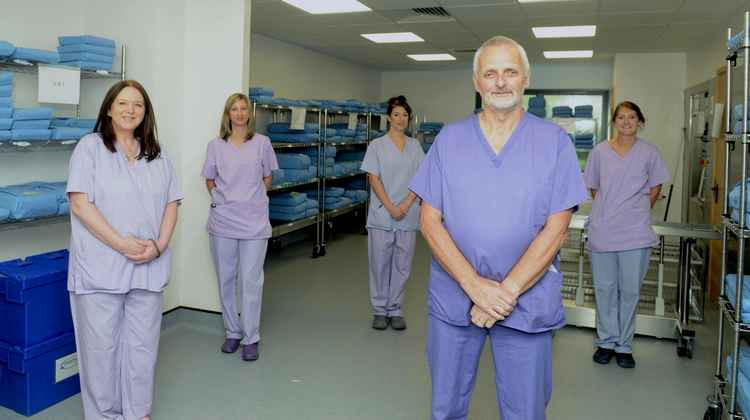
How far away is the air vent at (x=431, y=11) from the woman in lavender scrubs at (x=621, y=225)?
2523mm

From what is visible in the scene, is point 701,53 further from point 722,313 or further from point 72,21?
point 72,21

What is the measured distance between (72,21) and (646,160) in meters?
3.71

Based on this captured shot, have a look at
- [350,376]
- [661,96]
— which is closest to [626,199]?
[350,376]

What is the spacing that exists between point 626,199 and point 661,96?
5519mm

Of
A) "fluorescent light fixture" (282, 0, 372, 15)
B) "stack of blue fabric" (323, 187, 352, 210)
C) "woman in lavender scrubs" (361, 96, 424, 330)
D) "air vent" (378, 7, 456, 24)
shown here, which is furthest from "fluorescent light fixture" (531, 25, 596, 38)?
"woman in lavender scrubs" (361, 96, 424, 330)

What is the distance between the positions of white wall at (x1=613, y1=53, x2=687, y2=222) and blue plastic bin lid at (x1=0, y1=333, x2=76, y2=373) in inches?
300

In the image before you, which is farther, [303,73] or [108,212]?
[303,73]

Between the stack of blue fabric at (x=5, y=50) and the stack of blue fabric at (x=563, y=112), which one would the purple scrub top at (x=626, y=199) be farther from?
the stack of blue fabric at (x=563, y=112)

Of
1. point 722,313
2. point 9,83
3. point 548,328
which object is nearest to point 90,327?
point 9,83

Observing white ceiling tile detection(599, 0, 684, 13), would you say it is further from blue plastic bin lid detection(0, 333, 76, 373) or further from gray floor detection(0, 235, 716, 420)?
blue plastic bin lid detection(0, 333, 76, 373)

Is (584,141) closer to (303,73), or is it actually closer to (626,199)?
(303,73)

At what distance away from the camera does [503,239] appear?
1.91 m

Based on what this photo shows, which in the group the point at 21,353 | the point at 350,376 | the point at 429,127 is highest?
the point at 429,127

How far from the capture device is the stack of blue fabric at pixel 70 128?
3350 mm
